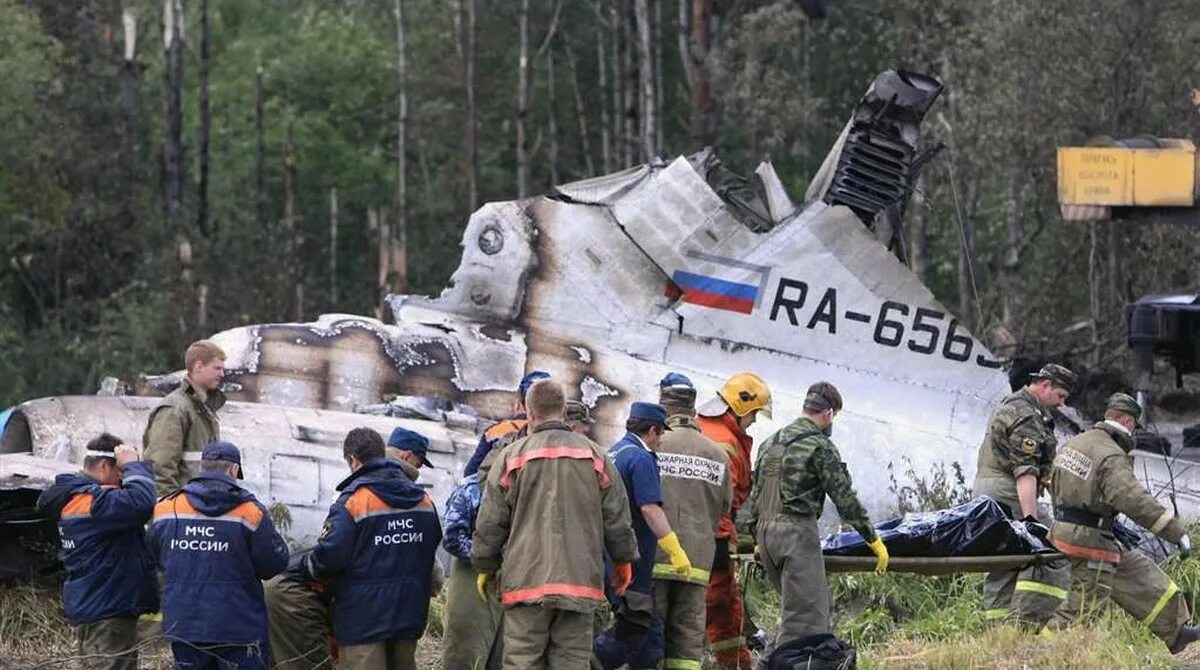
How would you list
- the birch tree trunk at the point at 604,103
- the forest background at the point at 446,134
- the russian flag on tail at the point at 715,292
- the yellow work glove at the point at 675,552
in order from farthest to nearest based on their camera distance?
the birch tree trunk at the point at 604,103 < the forest background at the point at 446,134 < the russian flag on tail at the point at 715,292 < the yellow work glove at the point at 675,552

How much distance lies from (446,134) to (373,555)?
31510 millimetres

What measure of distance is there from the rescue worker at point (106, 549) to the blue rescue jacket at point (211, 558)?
63 centimetres

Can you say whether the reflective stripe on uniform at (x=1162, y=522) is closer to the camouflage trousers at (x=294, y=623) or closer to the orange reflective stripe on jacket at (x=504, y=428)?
the orange reflective stripe on jacket at (x=504, y=428)

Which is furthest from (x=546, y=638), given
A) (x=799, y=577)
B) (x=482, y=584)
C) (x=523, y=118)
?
(x=523, y=118)

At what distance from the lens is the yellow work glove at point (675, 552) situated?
9.28 metres

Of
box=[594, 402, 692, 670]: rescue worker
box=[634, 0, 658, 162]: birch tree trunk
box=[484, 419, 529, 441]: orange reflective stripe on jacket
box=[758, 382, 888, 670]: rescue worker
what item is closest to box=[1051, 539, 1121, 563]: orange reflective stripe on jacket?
box=[758, 382, 888, 670]: rescue worker

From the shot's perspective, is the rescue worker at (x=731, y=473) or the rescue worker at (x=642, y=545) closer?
the rescue worker at (x=642, y=545)

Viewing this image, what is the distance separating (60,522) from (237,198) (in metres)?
28.7

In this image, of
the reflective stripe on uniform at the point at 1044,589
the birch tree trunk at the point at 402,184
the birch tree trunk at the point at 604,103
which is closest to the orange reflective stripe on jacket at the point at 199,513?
the reflective stripe on uniform at the point at 1044,589

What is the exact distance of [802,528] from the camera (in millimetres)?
10312

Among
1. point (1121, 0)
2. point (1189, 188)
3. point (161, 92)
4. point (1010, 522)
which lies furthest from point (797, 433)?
point (161, 92)

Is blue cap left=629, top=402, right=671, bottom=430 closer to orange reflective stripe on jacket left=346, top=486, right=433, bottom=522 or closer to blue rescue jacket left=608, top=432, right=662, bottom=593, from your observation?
blue rescue jacket left=608, top=432, right=662, bottom=593

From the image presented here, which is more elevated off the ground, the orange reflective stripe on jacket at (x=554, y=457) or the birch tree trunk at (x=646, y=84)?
the birch tree trunk at (x=646, y=84)

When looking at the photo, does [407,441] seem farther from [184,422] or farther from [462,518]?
[184,422]
